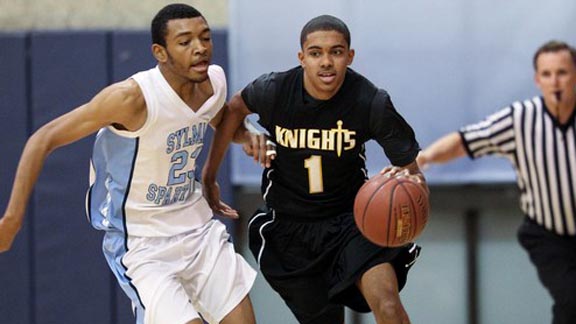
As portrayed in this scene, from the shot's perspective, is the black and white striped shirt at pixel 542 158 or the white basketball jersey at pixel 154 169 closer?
the white basketball jersey at pixel 154 169

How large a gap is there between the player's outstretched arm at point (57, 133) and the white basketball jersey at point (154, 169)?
10 cm

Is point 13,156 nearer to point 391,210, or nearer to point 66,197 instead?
point 66,197

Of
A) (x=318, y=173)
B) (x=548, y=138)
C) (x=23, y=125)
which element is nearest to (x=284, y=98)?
(x=318, y=173)

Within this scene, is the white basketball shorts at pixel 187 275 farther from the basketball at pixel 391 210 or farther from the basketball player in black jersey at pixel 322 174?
the basketball at pixel 391 210

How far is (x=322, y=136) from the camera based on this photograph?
229 inches

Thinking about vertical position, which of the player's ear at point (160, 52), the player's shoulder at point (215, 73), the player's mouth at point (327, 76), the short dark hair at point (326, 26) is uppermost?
the short dark hair at point (326, 26)

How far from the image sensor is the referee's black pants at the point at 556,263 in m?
6.45

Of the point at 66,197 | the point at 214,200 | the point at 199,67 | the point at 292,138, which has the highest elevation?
the point at 199,67

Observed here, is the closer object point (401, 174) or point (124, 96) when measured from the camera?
point (124, 96)

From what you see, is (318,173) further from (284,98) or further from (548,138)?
(548,138)

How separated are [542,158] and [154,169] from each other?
225cm

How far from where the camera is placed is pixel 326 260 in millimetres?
5988

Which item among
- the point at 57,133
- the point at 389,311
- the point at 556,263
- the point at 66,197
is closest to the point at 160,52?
the point at 57,133

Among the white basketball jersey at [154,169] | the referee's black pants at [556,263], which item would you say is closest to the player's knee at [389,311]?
the white basketball jersey at [154,169]
